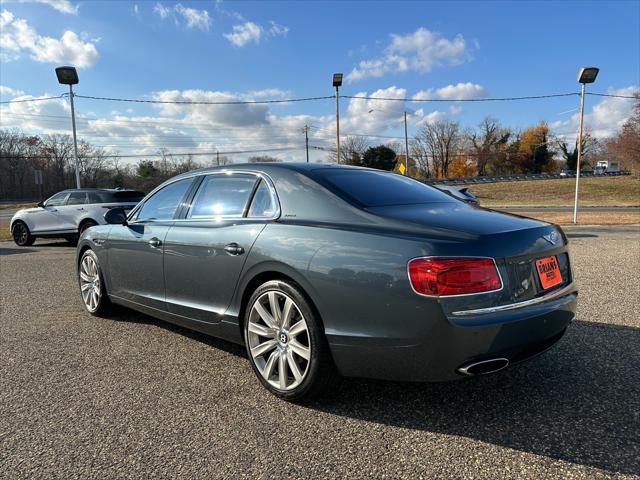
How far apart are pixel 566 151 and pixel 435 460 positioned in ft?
332

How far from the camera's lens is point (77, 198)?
1177cm

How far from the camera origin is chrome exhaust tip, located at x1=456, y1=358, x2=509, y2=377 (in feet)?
7.59

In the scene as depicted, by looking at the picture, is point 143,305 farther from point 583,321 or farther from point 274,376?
point 583,321

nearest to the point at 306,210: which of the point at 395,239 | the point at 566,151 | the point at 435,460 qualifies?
the point at 395,239

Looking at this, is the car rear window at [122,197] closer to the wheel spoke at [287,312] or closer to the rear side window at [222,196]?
the rear side window at [222,196]

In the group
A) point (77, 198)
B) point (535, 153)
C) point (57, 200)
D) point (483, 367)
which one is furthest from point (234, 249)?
point (535, 153)

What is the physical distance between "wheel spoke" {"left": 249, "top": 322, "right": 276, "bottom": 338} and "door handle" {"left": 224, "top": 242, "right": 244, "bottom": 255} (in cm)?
48

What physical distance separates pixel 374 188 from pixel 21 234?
12.4 meters

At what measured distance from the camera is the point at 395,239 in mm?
2418

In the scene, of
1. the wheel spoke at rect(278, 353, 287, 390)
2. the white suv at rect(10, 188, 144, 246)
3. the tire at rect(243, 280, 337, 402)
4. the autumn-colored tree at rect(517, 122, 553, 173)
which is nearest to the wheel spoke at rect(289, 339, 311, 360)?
the tire at rect(243, 280, 337, 402)

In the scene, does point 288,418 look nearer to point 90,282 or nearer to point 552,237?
point 552,237

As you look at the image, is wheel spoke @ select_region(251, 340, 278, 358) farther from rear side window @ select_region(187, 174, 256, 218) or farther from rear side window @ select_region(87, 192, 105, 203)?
rear side window @ select_region(87, 192, 105, 203)

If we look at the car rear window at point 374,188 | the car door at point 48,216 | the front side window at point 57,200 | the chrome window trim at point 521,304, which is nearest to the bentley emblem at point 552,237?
the chrome window trim at point 521,304

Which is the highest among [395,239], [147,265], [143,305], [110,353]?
[395,239]
